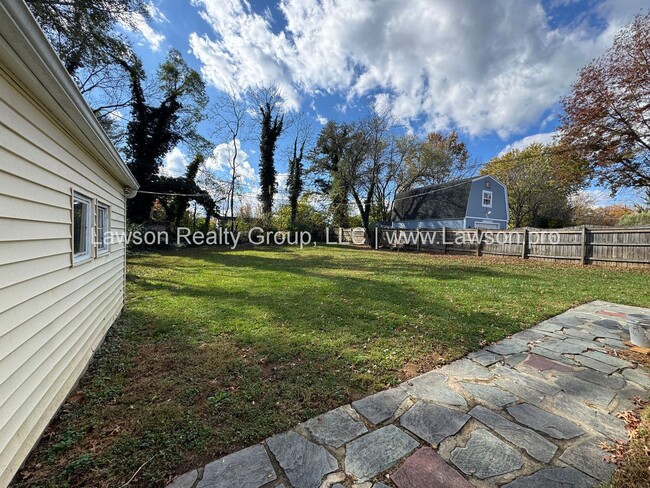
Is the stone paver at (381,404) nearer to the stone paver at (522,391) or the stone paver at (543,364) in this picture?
the stone paver at (522,391)

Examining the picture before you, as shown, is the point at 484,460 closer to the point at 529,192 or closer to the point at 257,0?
the point at 257,0

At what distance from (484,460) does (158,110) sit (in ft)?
65.5

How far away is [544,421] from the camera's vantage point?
5.88 feet

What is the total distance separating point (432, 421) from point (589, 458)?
2.77 feet

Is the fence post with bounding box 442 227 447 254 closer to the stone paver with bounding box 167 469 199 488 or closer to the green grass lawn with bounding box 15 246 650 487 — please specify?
the green grass lawn with bounding box 15 246 650 487

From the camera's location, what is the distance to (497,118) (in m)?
18.0

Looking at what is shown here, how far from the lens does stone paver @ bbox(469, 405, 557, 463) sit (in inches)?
60.3

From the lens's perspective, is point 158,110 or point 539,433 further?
point 158,110

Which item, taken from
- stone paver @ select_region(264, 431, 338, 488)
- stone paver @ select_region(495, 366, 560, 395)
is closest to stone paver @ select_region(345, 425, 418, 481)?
stone paver @ select_region(264, 431, 338, 488)

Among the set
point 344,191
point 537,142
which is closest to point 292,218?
point 344,191

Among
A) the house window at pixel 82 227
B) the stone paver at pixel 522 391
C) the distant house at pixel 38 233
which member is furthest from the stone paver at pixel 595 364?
the house window at pixel 82 227

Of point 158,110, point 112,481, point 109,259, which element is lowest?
point 112,481

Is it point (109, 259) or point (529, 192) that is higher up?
point (529, 192)

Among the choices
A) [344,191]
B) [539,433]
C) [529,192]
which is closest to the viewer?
[539,433]
